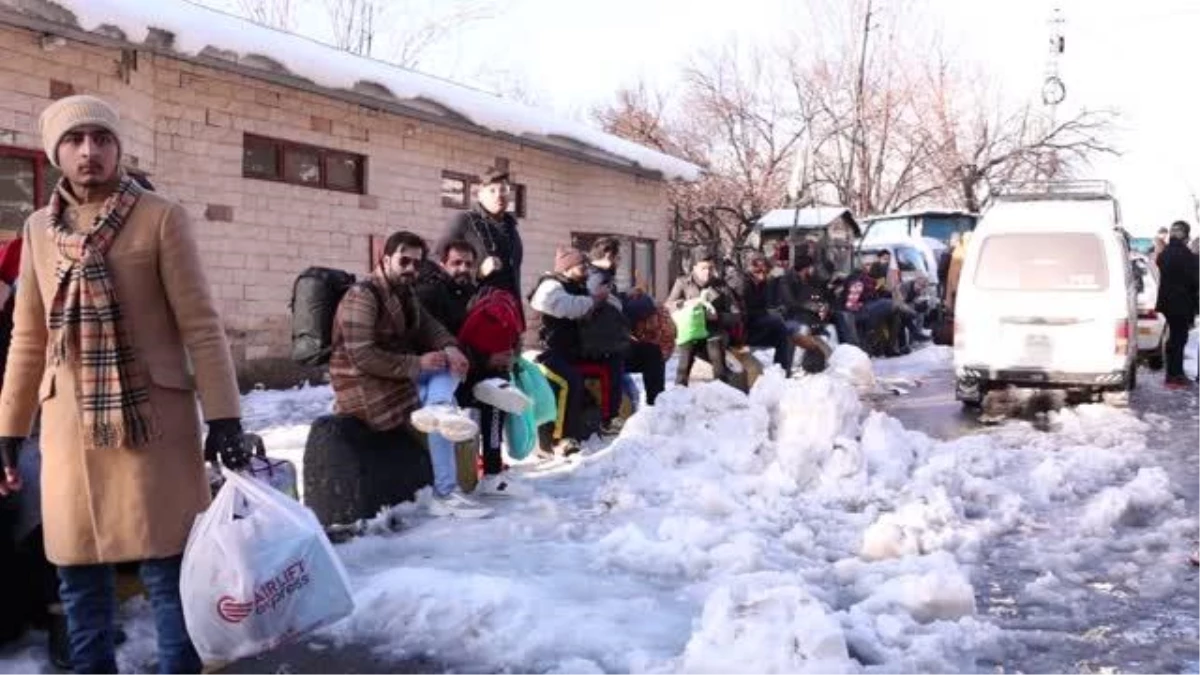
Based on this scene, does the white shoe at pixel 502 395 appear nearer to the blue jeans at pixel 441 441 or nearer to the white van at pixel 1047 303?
the blue jeans at pixel 441 441

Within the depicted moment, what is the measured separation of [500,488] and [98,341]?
12.4ft

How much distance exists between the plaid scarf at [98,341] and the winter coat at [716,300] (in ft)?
25.3

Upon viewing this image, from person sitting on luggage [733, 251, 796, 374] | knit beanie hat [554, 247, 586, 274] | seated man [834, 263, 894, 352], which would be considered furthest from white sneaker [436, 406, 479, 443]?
seated man [834, 263, 894, 352]

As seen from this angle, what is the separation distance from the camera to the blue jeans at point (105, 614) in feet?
11.1

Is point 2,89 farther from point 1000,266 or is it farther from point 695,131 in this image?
point 695,131

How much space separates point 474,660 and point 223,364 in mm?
1489

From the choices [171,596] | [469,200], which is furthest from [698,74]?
[171,596]

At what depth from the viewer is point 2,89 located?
8.70 metres

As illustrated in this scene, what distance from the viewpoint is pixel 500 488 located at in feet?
22.3

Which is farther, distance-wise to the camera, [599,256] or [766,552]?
[599,256]

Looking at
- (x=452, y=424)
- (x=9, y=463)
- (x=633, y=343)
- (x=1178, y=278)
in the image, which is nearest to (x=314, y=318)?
(x=452, y=424)

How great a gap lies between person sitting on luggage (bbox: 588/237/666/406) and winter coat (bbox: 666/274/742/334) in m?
1.05

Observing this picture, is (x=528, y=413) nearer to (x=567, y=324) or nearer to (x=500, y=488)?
(x=500, y=488)

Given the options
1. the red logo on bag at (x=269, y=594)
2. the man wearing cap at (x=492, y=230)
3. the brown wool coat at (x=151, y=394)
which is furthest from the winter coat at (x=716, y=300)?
the brown wool coat at (x=151, y=394)
